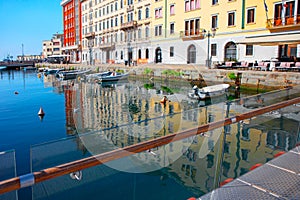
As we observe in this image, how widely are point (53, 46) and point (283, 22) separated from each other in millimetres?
86143

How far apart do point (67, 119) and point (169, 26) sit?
22.8m

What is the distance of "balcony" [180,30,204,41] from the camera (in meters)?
29.1

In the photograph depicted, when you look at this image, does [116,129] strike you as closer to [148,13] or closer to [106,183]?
[106,183]

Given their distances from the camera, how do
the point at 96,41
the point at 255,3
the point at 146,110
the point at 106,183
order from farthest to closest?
1. the point at 96,41
2. the point at 255,3
3. the point at 146,110
4. the point at 106,183

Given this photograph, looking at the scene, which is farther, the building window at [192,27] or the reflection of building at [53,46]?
the reflection of building at [53,46]

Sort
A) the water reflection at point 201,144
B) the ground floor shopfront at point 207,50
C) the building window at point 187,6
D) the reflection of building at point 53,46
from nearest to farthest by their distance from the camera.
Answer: the water reflection at point 201,144 < the ground floor shopfront at point 207,50 < the building window at point 187,6 < the reflection of building at point 53,46

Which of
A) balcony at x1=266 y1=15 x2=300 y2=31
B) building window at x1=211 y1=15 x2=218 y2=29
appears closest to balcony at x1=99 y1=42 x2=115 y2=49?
building window at x1=211 y1=15 x2=218 y2=29

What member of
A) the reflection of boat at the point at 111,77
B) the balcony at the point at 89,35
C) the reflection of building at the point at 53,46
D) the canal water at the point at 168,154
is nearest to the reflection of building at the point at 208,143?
the canal water at the point at 168,154

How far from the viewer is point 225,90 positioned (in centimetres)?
1889

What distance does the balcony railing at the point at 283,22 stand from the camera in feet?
68.3

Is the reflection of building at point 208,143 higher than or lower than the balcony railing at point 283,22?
lower

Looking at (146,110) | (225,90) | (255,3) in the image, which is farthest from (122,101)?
(255,3)

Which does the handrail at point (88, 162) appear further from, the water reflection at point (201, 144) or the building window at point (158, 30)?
the building window at point (158, 30)

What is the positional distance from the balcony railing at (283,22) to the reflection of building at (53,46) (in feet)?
263
